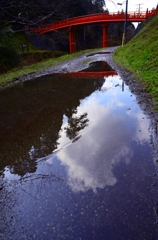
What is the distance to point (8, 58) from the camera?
13.9m

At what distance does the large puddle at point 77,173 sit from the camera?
207 centimetres

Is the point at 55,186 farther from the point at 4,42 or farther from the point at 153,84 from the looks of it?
the point at 4,42

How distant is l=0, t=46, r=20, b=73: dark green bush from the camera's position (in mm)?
13219

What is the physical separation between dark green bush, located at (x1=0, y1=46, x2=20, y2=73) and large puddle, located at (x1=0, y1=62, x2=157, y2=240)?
9036 mm

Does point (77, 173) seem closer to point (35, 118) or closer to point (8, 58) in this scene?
point (35, 118)

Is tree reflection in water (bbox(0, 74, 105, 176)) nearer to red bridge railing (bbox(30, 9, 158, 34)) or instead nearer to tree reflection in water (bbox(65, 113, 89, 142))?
tree reflection in water (bbox(65, 113, 89, 142))

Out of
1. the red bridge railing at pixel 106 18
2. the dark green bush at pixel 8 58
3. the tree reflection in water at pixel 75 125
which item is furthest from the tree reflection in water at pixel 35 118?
the red bridge railing at pixel 106 18

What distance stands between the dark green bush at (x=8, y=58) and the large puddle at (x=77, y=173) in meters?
9.04

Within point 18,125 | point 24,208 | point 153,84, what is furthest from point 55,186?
point 153,84

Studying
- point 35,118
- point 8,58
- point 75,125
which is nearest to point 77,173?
point 75,125

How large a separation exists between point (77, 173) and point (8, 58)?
13.5m

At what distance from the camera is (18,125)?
485 centimetres

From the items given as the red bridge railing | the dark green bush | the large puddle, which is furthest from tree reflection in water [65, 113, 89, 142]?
the red bridge railing

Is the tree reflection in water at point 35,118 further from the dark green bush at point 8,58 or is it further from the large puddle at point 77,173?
the dark green bush at point 8,58
